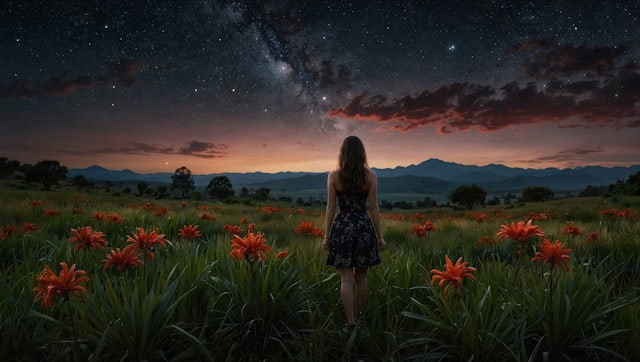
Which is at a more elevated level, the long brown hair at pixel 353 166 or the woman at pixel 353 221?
the long brown hair at pixel 353 166

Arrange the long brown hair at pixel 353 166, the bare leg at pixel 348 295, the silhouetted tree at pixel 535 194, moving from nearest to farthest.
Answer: the bare leg at pixel 348 295 < the long brown hair at pixel 353 166 < the silhouetted tree at pixel 535 194

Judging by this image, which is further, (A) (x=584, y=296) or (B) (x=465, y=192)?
(B) (x=465, y=192)

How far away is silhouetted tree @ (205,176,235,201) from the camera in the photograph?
77.8m

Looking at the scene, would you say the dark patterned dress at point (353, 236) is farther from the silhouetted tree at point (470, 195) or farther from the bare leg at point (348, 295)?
the silhouetted tree at point (470, 195)

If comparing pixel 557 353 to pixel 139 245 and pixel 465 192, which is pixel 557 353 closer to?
pixel 139 245

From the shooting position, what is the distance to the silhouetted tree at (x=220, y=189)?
77.8 metres

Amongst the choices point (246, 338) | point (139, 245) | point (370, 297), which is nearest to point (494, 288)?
point (370, 297)

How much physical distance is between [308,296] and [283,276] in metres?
0.38

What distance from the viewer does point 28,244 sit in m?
5.59

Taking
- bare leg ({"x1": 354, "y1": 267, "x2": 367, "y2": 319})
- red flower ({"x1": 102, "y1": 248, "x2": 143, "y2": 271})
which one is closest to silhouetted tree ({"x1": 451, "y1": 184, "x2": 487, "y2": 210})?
bare leg ({"x1": 354, "y1": 267, "x2": 367, "y2": 319})

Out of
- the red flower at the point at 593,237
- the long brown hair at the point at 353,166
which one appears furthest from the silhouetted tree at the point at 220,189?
the long brown hair at the point at 353,166

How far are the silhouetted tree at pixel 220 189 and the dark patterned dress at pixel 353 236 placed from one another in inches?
2887

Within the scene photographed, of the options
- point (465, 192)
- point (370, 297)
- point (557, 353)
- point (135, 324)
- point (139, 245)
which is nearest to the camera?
point (135, 324)

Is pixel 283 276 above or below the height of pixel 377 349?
above
